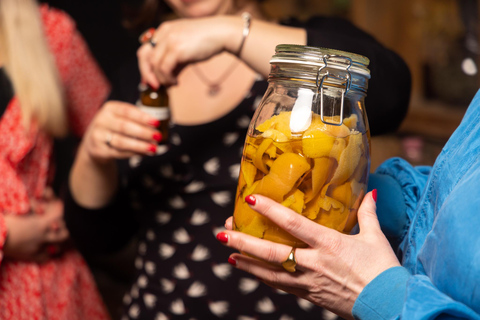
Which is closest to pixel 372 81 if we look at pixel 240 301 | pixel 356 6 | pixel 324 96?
pixel 324 96

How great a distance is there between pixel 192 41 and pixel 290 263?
449 mm

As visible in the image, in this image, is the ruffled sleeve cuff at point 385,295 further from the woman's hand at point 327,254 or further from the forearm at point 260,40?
the forearm at point 260,40

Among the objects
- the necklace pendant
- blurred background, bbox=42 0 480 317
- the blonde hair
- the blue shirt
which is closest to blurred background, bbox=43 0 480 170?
blurred background, bbox=42 0 480 317

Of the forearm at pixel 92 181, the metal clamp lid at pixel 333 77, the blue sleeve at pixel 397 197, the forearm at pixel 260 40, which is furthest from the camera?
the forearm at pixel 92 181

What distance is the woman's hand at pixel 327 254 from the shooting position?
0.45 meters

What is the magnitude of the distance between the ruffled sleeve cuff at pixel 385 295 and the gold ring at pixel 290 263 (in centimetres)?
7

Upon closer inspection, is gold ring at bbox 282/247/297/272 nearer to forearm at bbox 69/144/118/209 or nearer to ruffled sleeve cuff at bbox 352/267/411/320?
ruffled sleeve cuff at bbox 352/267/411/320

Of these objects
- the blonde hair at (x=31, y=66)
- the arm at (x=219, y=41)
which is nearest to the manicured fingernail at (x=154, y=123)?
the arm at (x=219, y=41)

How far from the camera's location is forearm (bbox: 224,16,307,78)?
0.78m

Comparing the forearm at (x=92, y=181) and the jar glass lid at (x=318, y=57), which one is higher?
the jar glass lid at (x=318, y=57)

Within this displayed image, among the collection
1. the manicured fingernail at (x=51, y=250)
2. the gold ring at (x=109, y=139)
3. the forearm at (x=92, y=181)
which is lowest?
the manicured fingernail at (x=51, y=250)

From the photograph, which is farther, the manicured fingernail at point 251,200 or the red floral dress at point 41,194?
the red floral dress at point 41,194

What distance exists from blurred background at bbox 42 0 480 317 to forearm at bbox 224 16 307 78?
912 mm

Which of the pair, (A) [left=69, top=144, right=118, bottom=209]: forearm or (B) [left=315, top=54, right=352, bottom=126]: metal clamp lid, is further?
(A) [left=69, top=144, right=118, bottom=209]: forearm
